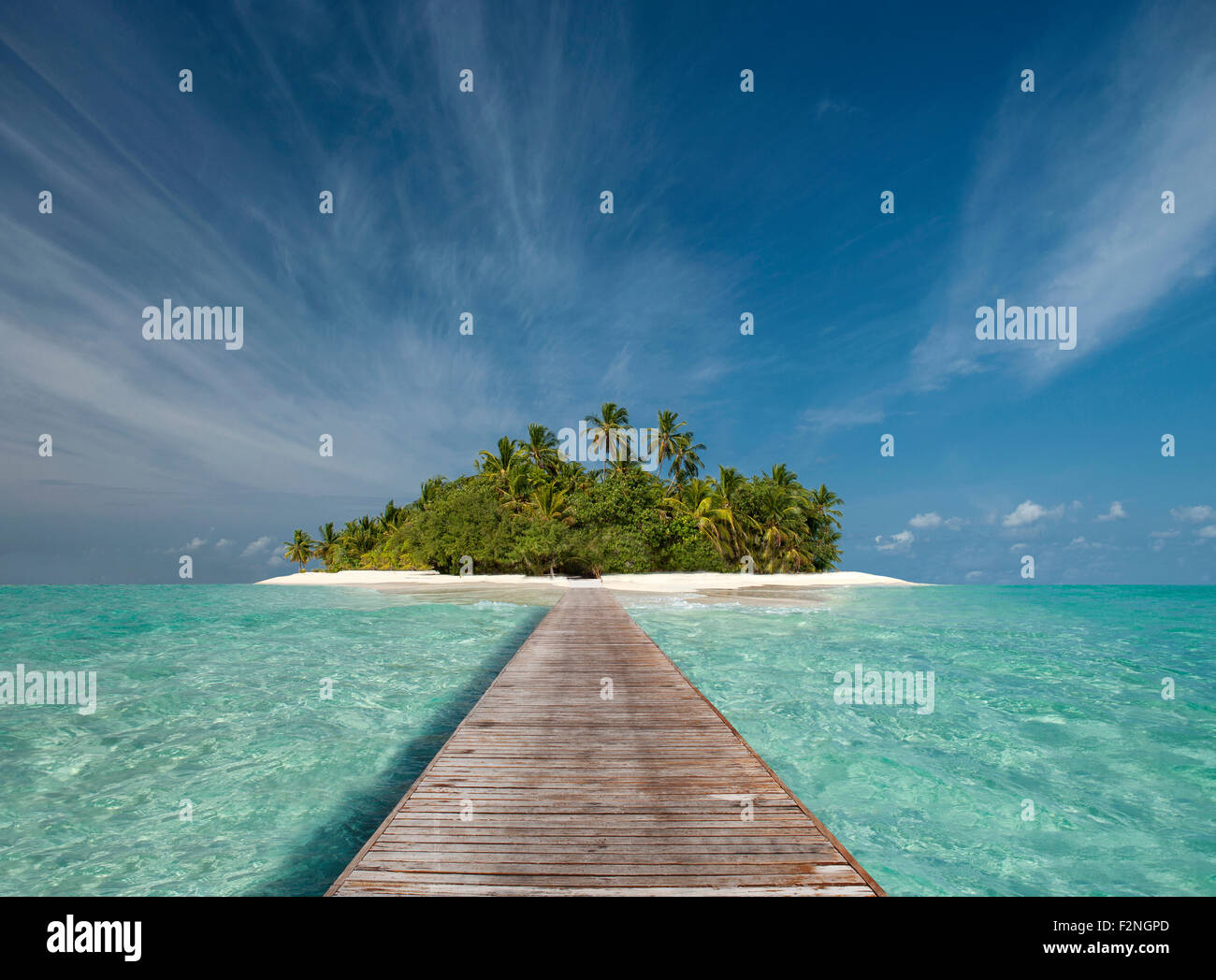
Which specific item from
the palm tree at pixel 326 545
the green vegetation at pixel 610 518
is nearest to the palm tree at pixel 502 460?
the green vegetation at pixel 610 518

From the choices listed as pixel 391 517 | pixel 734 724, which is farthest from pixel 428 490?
pixel 734 724

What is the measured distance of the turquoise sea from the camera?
4969mm

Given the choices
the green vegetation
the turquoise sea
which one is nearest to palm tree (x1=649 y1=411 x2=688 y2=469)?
the green vegetation

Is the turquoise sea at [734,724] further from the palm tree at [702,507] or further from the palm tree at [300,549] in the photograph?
the palm tree at [300,549]

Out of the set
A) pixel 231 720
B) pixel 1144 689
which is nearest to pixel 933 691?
pixel 1144 689

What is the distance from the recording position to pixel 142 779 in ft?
21.2

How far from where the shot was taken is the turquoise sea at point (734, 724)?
16.3ft

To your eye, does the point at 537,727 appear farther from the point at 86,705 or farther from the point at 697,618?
the point at 697,618

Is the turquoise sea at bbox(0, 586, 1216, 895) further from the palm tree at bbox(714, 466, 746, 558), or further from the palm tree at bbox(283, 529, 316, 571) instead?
the palm tree at bbox(283, 529, 316, 571)

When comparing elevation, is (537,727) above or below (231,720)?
above

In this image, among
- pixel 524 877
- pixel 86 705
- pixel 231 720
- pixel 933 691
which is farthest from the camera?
pixel 933 691
